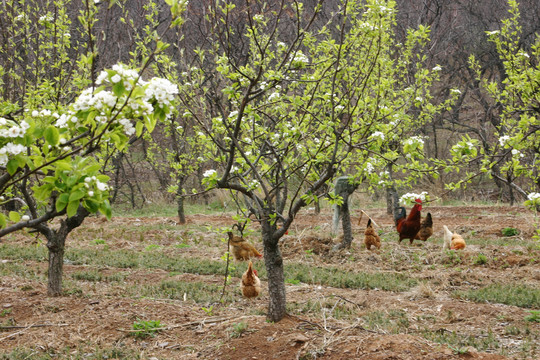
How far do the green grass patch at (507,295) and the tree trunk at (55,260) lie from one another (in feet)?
18.6

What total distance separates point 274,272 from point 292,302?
1712 mm

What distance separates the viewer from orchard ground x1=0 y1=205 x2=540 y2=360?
4559 millimetres

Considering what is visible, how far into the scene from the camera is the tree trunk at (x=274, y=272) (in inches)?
185

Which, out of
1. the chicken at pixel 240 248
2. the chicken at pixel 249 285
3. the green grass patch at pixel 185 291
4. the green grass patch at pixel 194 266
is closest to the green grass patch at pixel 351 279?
the green grass patch at pixel 194 266

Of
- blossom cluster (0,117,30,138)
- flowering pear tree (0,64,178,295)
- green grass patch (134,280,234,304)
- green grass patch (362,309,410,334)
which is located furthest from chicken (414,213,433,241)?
blossom cluster (0,117,30,138)

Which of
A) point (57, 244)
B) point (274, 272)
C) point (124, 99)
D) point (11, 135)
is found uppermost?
point (124, 99)

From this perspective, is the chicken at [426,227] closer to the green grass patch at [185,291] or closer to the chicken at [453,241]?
the chicken at [453,241]

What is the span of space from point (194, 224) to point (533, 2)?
610 inches

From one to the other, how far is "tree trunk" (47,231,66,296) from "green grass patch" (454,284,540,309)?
568cm

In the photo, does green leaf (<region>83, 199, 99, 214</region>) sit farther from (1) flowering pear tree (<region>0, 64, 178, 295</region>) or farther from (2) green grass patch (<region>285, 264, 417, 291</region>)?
(2) green grass patch (<region>285, 264, 417, 291</region>)

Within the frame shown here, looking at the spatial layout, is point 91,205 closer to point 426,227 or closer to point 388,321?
point 388,321

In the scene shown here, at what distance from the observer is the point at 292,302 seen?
6.30 m

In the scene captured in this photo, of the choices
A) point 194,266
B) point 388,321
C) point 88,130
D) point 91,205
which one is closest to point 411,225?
point 388,321

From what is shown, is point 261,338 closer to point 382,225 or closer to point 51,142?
point 51,142
